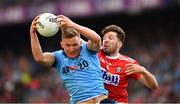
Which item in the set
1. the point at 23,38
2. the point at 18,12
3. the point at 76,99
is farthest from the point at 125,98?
the point at 23,38

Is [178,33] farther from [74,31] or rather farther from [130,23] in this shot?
[74,31]

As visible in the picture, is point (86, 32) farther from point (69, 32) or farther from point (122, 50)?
point (122, 50)

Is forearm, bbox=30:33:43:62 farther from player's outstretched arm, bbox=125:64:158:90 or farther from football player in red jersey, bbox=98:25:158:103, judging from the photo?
player's outstretched arm, bbox=125:64:158:90

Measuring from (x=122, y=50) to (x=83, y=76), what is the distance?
1141 centimetres

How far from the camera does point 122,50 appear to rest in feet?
65.8

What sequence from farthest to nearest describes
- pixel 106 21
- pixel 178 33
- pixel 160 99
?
pixel 106 21 < pixel 178 33 < pixel 160 99

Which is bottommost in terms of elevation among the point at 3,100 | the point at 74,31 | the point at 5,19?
the point at 3,100

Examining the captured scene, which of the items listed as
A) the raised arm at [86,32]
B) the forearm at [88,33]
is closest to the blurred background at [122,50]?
the raised arm at [86,32]

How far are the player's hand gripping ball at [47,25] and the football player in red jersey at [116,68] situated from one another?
1.09 m

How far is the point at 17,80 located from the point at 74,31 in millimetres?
12550

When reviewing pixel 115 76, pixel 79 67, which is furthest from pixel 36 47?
pixel 115 76

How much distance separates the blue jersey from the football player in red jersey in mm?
725

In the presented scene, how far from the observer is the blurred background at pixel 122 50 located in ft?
56.9

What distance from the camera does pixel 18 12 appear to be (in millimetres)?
22484
